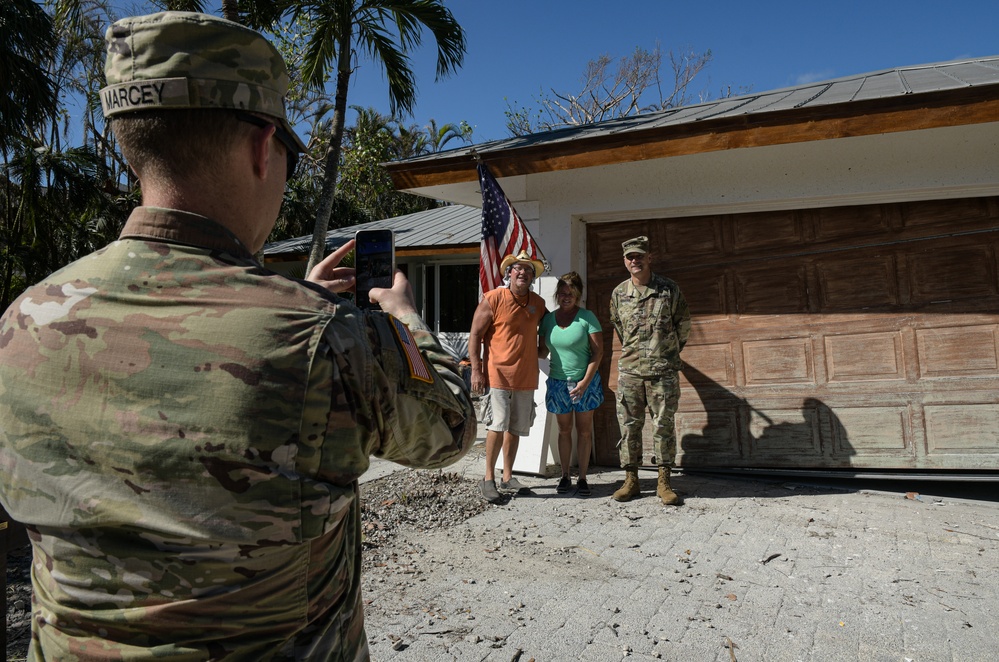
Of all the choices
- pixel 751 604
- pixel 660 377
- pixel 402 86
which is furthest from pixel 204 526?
pixel 402 86

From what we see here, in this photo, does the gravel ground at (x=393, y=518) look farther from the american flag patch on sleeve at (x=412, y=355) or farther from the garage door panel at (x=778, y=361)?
the american flag patch on sleeve at (x=412, y=355)

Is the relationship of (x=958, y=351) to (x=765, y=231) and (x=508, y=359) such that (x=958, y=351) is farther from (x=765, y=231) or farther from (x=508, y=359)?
(x=508, y=359)

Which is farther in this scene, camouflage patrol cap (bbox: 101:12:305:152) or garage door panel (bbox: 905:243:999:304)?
garage door panel (bbox: 905:243:999:304)

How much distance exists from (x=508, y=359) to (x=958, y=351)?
138 inches

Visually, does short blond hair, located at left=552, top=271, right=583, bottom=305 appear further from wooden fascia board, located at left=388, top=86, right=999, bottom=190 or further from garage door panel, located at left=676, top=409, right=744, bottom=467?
garage door panel, located at left=676, top=409, right=744, bottom=467

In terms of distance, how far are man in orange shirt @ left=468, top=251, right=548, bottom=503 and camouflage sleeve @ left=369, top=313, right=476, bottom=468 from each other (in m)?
4.42

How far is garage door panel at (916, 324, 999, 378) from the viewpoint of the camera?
5297 millimetres

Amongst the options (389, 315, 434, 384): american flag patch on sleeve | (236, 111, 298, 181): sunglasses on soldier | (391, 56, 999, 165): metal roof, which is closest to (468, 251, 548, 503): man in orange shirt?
(391, 56, 999, 165): metal roof

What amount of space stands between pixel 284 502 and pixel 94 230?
17220 millimetres

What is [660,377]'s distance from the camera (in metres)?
5.55

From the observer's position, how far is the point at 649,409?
5.72 m

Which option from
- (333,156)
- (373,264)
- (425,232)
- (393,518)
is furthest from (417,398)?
(425,232)

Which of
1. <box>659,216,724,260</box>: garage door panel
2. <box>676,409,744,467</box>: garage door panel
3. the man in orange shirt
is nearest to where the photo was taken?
the man in orange shirt

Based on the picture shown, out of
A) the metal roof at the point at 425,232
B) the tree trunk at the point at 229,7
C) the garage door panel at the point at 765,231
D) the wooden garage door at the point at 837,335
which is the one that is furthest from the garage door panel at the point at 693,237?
the metal roof at the point at 425,232
